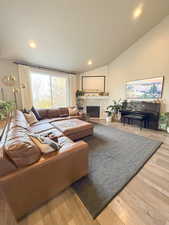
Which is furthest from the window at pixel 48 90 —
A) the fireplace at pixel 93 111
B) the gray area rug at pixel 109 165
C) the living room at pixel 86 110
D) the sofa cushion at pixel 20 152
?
the sofa cushion at pixel 20 152

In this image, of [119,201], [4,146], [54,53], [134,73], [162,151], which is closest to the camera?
[4,146]

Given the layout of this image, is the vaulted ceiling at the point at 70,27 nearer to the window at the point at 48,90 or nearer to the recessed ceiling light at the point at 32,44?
the recessed ceiling light at the point at 32,44

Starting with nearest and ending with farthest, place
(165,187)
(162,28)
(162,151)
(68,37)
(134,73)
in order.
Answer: (165,187) < (162,151) < (68,37) < (162,28) < (134,73)

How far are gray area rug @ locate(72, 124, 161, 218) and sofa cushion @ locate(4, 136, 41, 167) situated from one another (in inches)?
32.4

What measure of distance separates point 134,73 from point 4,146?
4.87m

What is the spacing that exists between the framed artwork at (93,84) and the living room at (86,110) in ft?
0.18

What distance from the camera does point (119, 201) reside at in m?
1.32

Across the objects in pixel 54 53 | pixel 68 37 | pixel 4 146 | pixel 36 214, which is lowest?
pixel 36 214

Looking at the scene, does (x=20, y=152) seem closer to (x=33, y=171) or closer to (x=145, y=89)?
(x=33, y=171)

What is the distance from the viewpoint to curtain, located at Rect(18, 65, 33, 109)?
13.3ft

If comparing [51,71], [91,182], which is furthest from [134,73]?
[91,182]

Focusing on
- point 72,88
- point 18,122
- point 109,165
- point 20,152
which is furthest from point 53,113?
point 20,152

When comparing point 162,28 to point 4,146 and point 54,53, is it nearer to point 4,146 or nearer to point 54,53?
point 54,53

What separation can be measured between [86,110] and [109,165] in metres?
4.31
